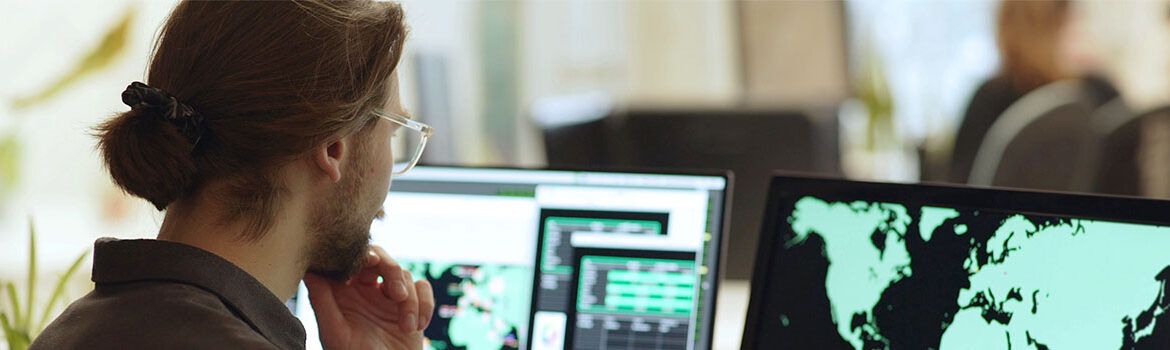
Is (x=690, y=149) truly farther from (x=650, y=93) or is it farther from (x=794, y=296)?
(x=650, y=93)

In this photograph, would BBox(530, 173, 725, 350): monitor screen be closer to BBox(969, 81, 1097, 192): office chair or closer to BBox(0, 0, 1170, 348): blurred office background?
BBox(0, 0, 1170, 348): blurred office background

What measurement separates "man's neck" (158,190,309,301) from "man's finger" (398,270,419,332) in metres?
0.21

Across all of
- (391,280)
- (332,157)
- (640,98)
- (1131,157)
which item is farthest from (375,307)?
(640,98)

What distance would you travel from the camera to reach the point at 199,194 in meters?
1.25

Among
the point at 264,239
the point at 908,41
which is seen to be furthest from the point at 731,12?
the point at 264,239

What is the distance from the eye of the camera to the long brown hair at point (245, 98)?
1221mm

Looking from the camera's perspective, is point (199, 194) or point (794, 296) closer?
point (199, 194)

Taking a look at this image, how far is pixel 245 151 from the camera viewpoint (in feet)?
4.03

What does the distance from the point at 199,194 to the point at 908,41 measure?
20.5ft

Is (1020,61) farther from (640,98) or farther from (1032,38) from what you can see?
(640,98)

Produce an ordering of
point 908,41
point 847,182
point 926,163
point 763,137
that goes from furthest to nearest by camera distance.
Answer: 1. point 908,41
2. point 926,163
3. point 763,137
4. point 847,182

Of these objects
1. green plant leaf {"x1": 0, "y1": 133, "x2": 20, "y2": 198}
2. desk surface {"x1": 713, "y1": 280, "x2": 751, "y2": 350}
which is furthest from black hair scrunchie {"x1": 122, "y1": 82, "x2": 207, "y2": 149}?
green plant leaf {"x1": 0, "y1": 133, "x2": 20, "y2": 198}

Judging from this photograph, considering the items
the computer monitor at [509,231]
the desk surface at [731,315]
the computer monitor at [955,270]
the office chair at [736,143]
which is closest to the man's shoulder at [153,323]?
the computer monitor at [509,231]

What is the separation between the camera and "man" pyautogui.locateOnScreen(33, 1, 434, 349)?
1.19 metres
